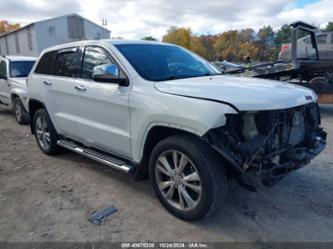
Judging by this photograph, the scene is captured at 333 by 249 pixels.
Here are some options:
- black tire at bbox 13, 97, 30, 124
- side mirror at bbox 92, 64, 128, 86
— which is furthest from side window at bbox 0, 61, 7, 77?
side mirror at bbox 92, 64, 128, 86

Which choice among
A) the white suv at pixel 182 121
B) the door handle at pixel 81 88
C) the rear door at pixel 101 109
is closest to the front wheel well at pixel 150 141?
the white suv at pixel 182 121

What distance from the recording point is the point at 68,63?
15.5 feet

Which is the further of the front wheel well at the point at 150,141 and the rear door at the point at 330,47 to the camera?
the rear door at the point at 330,47

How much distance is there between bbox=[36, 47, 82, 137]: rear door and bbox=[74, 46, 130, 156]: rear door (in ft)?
0.62

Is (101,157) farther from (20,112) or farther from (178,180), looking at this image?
(20,112)

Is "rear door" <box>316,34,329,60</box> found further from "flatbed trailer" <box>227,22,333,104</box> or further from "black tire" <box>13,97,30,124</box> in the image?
"black tire" <box>13,97,30,124</box>

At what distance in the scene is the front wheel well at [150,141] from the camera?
338 centimetres

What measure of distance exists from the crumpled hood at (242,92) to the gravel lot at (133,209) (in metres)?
1.23

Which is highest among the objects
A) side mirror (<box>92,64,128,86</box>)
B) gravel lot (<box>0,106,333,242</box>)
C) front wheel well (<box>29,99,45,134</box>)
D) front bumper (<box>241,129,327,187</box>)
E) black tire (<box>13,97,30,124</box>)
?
side mirror (<box>92,64,128,86</box>)

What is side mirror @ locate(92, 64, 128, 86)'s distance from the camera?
352cm

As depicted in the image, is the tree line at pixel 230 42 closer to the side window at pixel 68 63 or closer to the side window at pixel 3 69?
the side window at pixel 3 69

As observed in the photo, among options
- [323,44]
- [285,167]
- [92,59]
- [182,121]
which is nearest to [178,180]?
[182,121]

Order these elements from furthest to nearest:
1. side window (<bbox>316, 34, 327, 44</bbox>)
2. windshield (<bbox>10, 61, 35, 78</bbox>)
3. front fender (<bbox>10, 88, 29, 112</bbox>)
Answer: side window (<bbox>316, 34, 327, 44</bbox>) → windshield (<bbox>10, 61, 35, 78</bbox>) → front fender (<bbox>10, 88, 29, 112</bbox>)

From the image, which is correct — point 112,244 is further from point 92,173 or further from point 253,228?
point 92,173
